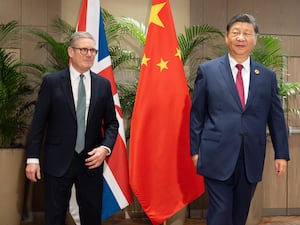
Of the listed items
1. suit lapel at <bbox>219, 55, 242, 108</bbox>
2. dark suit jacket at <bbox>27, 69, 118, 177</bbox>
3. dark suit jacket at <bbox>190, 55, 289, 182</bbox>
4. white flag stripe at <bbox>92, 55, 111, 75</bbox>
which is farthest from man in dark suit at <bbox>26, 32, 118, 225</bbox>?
white flag stripe at <bbox>92, 55, 111, 75</bbox>

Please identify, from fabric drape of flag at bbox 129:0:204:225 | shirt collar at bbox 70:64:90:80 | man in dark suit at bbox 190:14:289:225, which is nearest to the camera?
man in dark suit at bbox 190:14:289:225

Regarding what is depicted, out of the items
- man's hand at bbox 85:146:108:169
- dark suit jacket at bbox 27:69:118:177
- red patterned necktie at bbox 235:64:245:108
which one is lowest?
man's hand at bbox 85:146:108:169

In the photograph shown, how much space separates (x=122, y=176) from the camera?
12.5 feet

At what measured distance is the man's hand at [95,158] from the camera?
264 centimetres

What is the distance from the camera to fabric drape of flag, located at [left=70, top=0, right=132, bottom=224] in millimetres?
3811

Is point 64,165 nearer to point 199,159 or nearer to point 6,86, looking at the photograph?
point 199,159

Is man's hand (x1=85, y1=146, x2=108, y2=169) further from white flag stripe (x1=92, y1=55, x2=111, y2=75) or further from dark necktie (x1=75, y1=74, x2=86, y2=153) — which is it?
white flag stripe (x1=92, y1=55, x2=111, y2=75)

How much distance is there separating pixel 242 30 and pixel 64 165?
1312 millimetres

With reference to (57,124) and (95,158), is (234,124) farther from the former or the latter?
(57,124)

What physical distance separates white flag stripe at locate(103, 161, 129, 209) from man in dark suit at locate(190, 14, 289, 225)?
4.34 feet

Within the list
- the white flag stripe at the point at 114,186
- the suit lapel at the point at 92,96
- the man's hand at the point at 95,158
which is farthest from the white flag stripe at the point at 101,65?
the man's hand at the point at 95,158

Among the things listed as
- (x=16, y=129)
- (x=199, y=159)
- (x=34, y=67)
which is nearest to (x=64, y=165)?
(x=199, y=159)

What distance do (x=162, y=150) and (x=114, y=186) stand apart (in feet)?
1.73

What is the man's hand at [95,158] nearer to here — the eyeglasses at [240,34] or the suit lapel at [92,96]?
the suit lapel at [92,96]
